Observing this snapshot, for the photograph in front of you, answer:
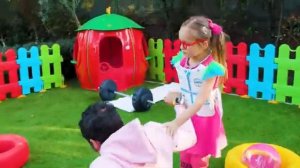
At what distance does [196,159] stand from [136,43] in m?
4.29

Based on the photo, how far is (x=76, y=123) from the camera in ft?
16.9

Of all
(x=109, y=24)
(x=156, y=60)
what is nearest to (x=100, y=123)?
(x=109, y=24)

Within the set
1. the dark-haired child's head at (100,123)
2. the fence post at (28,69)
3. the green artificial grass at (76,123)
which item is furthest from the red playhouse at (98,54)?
the dark-haired child's head at (100,123)

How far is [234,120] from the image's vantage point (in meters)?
5.09

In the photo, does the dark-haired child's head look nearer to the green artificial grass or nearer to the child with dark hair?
the child with dark hair

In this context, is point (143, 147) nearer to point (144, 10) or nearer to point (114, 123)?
point (114, 123)

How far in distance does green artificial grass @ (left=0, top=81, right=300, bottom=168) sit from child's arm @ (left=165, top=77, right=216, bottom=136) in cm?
155

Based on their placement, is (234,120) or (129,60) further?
(129,60)

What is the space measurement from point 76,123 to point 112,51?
10.2 ft

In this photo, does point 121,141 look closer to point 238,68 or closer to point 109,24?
point 238,68

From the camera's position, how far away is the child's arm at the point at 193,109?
175cm

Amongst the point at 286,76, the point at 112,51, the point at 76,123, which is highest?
the point at 112,51

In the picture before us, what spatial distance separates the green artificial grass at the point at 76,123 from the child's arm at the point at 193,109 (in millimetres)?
1548

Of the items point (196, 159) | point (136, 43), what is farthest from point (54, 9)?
point (196, 159)
